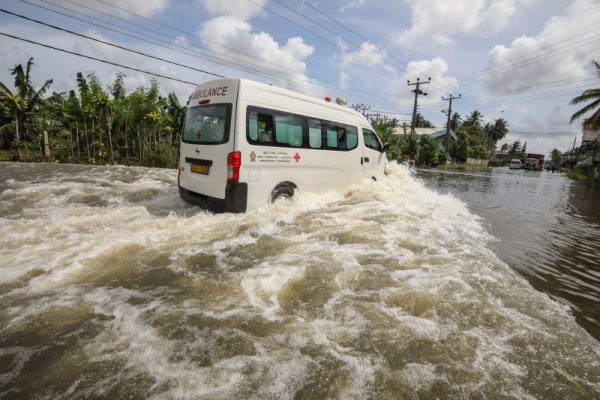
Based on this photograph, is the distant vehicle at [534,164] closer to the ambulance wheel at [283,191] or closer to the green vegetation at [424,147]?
the green vegetation at [424,147]

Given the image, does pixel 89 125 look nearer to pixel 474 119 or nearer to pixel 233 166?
pixel 233 166

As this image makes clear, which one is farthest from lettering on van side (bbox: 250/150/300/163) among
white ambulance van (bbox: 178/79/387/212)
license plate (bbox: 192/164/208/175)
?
license plate (bbox: 192/164/208/175)

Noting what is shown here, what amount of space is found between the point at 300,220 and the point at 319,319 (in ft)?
11.3

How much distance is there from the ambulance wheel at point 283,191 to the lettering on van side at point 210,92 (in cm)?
211

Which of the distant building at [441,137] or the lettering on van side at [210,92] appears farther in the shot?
the distant building at [441,137]

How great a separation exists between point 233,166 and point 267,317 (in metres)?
3.32

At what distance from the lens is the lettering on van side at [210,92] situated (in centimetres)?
606

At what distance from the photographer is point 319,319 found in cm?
308

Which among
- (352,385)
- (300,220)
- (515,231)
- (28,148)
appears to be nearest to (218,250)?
(300,220)

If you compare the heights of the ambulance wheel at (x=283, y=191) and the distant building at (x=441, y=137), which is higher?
the distant building at (x=441, y=137)

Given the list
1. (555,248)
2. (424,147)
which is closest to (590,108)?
(424,147)

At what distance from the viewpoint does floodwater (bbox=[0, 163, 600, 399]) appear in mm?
2291

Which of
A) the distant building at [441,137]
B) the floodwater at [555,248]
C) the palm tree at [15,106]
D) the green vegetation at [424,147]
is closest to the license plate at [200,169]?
the floodwater at [555,248]

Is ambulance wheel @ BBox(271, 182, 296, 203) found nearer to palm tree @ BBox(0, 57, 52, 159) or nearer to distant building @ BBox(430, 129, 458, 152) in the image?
palm tree @ BBox(0, 57, 52, 159)
